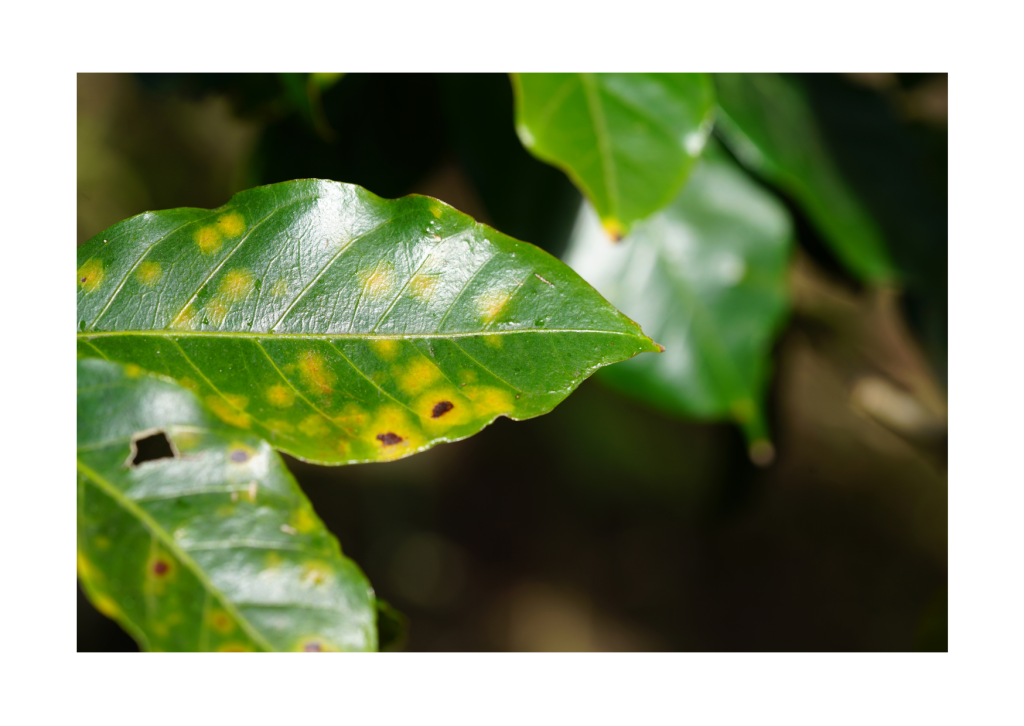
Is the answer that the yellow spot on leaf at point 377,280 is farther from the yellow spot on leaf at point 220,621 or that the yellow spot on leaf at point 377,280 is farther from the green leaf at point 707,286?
the green leaf at point 707,286

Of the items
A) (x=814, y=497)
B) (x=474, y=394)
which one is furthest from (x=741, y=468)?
(x=814, y=497)

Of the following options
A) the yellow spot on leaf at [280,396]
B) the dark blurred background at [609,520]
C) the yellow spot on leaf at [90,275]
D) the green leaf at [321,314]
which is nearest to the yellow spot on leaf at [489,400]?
the green leaf at [321,314]

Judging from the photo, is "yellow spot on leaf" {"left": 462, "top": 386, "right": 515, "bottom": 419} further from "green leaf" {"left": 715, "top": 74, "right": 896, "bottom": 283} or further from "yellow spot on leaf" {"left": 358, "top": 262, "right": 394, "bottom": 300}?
"green leaf" {"left": 715, "top": 74, "right": 896, "bottom": 283}

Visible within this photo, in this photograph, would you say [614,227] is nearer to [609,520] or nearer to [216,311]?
[216,311]

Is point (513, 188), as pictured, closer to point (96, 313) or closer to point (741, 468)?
point (96, 313)

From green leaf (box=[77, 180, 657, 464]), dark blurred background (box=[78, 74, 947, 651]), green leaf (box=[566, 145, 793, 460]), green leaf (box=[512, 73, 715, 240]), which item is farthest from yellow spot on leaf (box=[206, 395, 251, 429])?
dark blurred background (box=[78, 74, 947, 651])

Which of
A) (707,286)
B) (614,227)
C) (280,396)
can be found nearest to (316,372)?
(280,396)
